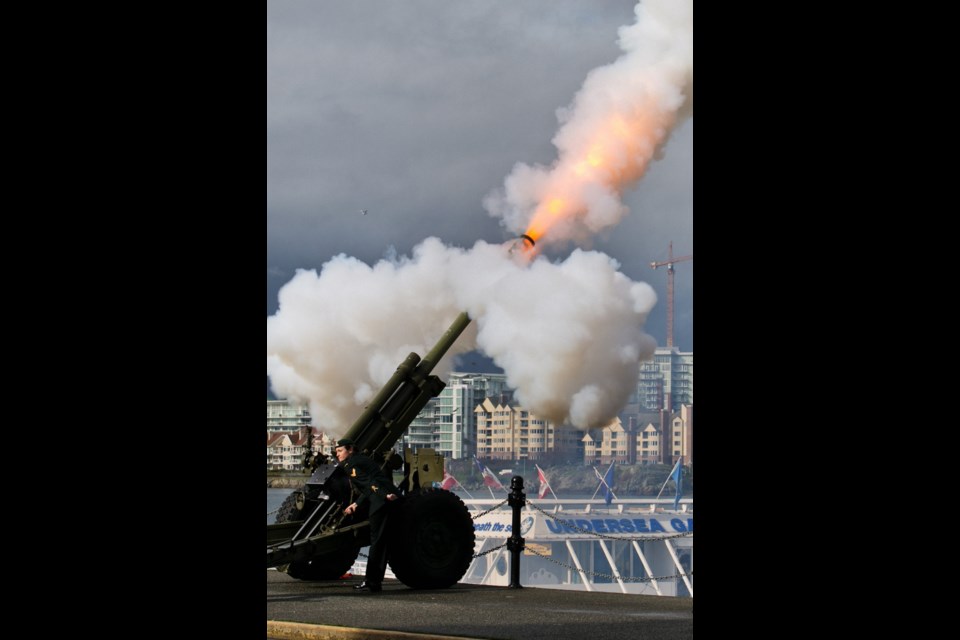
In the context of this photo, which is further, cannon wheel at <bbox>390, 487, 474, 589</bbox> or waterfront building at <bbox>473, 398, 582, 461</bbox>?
waterfront building at <bbox>473, 398, 582, 461</bbox>

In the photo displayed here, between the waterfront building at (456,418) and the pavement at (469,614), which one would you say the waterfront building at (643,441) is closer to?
the waterfront building at (456,418)

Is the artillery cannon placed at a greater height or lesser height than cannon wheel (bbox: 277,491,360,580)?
greater

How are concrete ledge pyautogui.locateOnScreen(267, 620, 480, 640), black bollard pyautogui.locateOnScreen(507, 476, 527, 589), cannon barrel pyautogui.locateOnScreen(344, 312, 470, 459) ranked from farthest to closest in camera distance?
cannon barrel pyautogui.locateOnScreen(344, 312, 470, 459) → black bollard pyautogui.locateOnScreen(507, 476, 527, 589) → concrete ledge pyautogui.locateOnScreen(267, 620, 480, 640)

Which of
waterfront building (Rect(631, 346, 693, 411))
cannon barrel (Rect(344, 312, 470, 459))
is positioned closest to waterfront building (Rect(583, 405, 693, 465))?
waterfront building (Rect(631, 346, 693, 411))

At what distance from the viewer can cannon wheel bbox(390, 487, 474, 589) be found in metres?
12.5

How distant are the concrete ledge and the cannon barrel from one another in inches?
212

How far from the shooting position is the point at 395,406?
15.0 meters

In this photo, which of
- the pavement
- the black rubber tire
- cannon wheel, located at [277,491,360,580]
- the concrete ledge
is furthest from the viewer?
the black rubber tire

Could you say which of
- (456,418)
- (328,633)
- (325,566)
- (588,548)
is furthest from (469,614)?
(456,418)

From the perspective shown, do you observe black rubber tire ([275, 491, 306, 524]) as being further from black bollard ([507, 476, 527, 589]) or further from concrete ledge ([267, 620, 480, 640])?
concrete ledge ([267, 620, 480, 640])

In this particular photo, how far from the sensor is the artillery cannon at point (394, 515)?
41.2 ft
